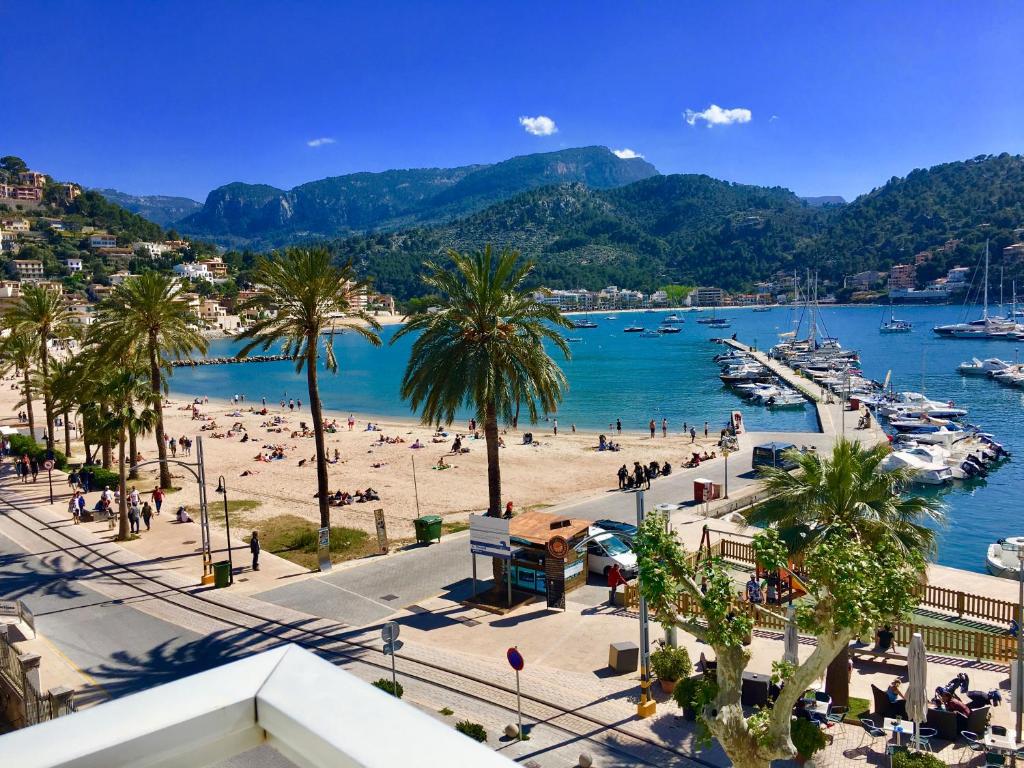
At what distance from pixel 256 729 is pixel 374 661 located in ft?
46.4

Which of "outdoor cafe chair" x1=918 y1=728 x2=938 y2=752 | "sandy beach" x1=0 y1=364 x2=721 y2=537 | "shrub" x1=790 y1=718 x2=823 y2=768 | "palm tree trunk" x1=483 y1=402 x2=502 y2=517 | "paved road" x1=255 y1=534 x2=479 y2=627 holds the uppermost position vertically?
"palm tree trunk" x1=483 y1=402 x2=502 y2=517

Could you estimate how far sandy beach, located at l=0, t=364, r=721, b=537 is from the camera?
31031mm

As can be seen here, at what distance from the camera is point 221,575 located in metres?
19.6

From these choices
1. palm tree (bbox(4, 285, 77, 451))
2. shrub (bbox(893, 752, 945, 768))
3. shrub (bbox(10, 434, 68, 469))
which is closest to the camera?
Answer: shrub (bbox(893, 752, 945, 768))

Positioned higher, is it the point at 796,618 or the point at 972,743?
the point at 796,618

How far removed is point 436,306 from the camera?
21.0 m

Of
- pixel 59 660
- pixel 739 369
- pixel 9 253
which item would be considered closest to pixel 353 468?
pixel 59 660

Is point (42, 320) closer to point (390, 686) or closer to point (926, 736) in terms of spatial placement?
point (390, 686)

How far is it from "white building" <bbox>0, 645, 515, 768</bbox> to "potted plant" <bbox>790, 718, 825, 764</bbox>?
10.2 m

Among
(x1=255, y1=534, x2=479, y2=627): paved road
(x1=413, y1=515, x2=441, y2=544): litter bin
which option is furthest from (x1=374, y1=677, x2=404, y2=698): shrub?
→ (x1=413, y1=515, x2=441, y2=544): litter bin

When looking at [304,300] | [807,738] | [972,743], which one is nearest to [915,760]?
[807,738]

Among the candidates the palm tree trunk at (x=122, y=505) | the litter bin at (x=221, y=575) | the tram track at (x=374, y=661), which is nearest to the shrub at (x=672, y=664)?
the tram track at (x=374, y=661)

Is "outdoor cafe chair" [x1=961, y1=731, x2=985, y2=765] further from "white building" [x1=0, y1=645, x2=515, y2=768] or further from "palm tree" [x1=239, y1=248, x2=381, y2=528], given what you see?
"palm tree" [x1=239, y1=248, x2=381, y2=528]

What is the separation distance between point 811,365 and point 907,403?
27368 millimetres
